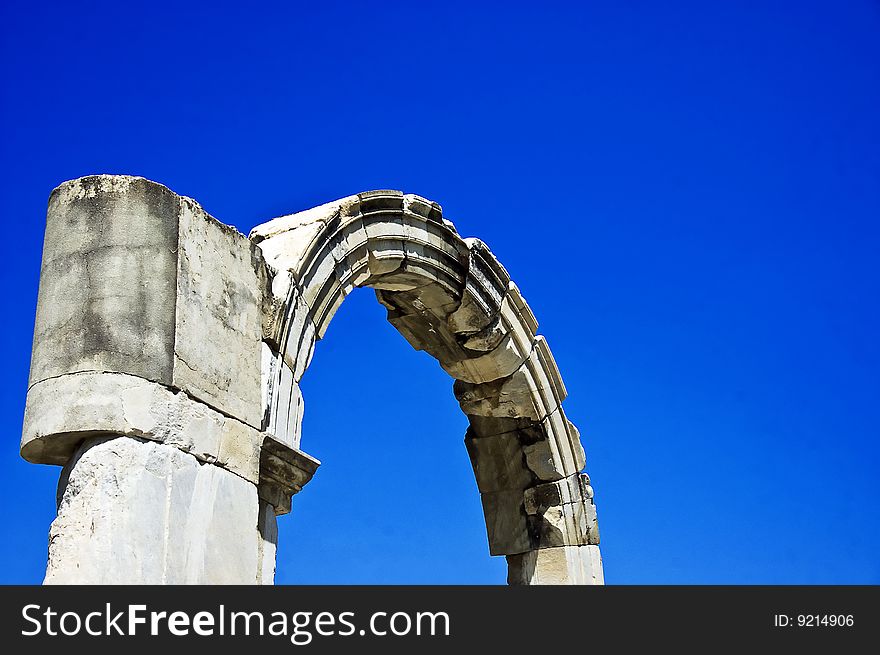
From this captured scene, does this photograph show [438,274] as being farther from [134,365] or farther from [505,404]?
[134,365]

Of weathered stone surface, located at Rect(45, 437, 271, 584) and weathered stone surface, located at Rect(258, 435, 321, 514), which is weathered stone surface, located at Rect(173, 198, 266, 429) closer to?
weathered stone surface, located at Rect(258, 435, 321, 514)

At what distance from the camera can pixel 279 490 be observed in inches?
225

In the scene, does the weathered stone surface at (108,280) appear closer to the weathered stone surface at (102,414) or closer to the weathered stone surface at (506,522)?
the weathered stone surface at (102,414)

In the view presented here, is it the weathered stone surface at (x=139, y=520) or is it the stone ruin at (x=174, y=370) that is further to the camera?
the stone ruin at (x=174, y=370)

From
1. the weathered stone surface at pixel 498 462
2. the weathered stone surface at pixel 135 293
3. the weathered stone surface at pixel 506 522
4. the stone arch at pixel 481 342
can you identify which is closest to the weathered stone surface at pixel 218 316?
the weathered stone surface at pixel 135 293

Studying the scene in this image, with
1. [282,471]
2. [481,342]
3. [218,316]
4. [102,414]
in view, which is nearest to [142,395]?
[102,414]

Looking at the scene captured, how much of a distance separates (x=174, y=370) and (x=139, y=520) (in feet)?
2.41

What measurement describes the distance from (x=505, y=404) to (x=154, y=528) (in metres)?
5.18

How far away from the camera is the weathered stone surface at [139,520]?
4352 millimetres

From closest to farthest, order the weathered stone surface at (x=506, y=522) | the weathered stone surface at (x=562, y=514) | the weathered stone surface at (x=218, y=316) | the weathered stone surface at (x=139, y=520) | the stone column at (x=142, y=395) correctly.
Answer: the weathered stone surface at (x=139, y=520) < the stone column at (x=142, y=395) < the weathered stone surface at (x=218, y=316) < the weathered stone surface at (x=562, y=514) < the weathered stone surface at (x=506, y=522)

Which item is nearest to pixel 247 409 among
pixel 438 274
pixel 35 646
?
pixel 35 646

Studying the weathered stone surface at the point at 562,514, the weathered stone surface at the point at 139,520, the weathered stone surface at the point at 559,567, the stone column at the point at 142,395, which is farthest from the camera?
the weathered stone surface at the point at 562,514

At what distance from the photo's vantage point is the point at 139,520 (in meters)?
4.46

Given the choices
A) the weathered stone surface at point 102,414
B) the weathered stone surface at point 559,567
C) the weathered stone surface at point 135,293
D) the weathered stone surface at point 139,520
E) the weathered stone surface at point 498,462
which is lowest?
the weathered stone surface at point 139,520
